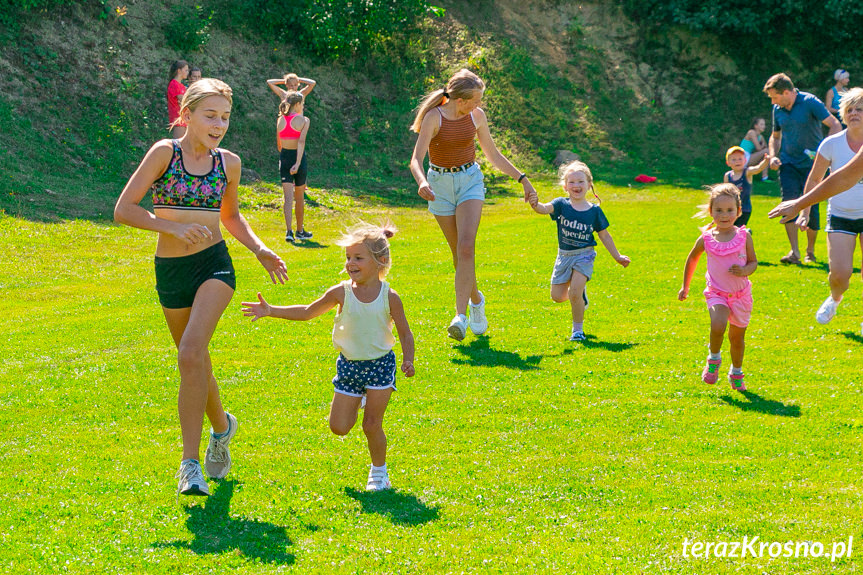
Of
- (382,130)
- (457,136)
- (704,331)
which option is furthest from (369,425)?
(382,130)

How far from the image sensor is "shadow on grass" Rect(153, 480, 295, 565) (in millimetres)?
4996

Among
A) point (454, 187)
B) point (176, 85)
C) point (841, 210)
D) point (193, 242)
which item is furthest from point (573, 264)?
point (176, 85)

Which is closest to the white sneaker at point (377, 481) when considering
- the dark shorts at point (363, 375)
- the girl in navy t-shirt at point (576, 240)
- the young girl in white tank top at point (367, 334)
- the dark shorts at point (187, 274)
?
the young girl in white tank top at point (367, 334)

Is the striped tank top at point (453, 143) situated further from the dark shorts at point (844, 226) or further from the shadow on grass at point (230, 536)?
the shadow on grass at point (230, 536)

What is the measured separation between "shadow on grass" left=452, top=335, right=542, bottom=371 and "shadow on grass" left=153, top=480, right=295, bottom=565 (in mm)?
3620

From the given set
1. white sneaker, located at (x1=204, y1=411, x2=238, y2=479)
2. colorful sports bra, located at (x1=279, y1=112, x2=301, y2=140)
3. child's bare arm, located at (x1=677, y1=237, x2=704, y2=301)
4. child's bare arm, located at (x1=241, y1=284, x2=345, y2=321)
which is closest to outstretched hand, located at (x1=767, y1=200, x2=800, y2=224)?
child's bare arm, located at (x1=677, y1=237, x2=704, y2=301)

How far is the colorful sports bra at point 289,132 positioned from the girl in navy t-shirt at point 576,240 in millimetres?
7762

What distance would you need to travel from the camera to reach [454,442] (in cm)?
673

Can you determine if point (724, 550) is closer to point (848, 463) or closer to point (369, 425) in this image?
point (848, 463)

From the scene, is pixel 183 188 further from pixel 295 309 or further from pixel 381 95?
pixel 381 95

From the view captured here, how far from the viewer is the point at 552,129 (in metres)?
27.9

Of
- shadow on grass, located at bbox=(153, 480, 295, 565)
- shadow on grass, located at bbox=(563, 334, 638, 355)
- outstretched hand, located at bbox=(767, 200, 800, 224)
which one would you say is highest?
outstretched hand, located at bbox=(767, 200, 800, 224)

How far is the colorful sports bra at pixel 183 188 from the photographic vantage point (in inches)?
224

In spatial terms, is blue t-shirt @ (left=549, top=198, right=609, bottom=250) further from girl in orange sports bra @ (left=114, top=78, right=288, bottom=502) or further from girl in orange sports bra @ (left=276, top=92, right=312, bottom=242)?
girl in orange sports bra @ (left=276, top=92, right=312, bottom=242)
